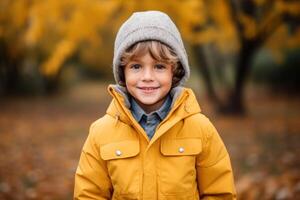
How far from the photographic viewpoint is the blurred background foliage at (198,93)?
17.7 feet

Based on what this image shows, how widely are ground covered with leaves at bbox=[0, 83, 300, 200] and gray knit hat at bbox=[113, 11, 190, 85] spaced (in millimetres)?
2519

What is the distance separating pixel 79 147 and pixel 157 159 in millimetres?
5563

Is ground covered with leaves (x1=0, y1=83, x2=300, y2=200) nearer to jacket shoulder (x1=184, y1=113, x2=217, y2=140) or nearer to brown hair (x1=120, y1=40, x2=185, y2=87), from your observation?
jacket shoulder (x1=184, y1=113, x2=217, y2=140)

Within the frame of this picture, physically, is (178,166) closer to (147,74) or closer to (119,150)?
(119,150)

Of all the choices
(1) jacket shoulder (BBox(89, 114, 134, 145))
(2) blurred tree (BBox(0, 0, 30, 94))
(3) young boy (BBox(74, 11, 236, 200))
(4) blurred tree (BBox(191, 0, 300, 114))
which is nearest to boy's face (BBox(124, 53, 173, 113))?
(3) young boy (BBox(74, 11, 236, 200))

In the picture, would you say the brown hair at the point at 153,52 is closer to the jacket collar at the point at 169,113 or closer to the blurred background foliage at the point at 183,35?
the jacket collar at the point at 169,113

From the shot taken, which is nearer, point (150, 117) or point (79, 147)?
point (150, 117)

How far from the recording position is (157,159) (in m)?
2.13

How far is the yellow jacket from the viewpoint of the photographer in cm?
212

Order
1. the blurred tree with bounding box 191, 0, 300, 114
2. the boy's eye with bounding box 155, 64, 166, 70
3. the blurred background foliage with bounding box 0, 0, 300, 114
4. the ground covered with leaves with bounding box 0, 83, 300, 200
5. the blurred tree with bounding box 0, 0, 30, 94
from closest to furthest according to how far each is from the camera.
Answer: the boy's eye with bounding box 155, 64, 166, 70, the ground covered with leaves with bounding box 0, 83, 300, 200, the blurred background foliage with bounding box 0, 0, 300, 114, the blurred tree with bounding box 191, 0, 300, 114, the blurred tree with bounding box 0, 0, 30, 94

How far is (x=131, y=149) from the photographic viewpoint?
213 centimetres

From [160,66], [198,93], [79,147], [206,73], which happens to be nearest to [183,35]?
[206,73]

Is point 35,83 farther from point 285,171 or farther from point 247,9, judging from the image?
point 285,171

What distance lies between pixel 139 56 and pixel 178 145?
476 millimetres
